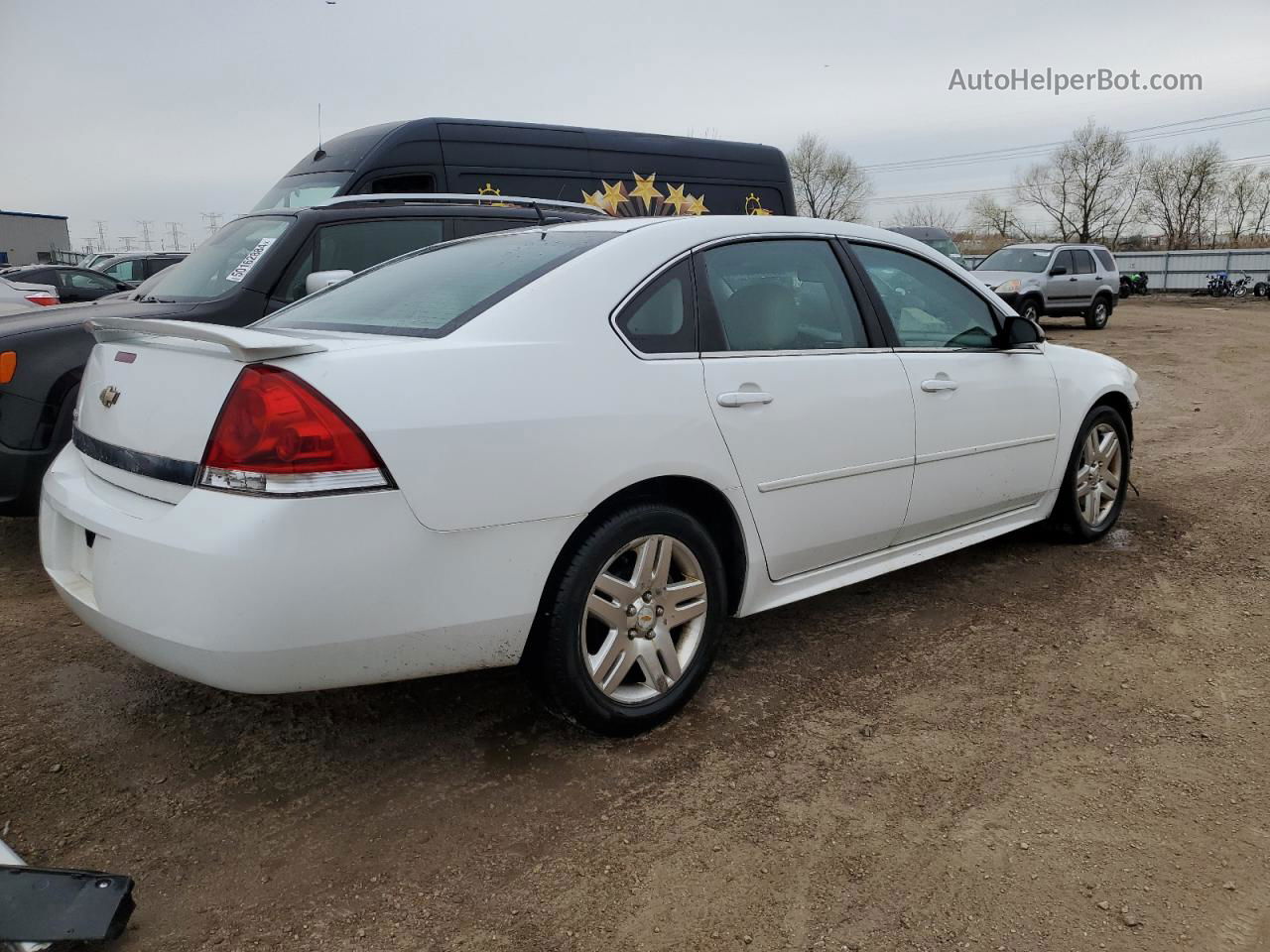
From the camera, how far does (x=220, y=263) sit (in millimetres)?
5438

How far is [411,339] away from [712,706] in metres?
1.49

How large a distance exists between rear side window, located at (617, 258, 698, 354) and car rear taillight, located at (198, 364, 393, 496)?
887mm

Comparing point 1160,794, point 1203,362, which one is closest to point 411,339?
point 1160,794

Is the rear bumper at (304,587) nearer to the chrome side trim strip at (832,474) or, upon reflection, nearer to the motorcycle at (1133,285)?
the chrome side trim strip at (832,474)

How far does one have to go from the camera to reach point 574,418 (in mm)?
2525

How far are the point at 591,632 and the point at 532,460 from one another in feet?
1.97

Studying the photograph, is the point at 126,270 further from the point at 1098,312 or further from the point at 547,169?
the point at 1098,312

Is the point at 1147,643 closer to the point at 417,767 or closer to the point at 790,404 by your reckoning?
the point at 790,404

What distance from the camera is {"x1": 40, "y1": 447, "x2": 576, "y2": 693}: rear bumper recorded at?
7.08ft

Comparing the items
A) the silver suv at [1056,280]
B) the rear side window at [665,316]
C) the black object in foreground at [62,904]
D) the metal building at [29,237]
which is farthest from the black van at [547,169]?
the metal building at [29,237]

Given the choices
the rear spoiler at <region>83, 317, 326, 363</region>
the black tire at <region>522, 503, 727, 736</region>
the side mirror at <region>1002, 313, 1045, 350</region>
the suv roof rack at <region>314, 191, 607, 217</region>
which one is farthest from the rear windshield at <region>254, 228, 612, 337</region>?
the suv roof rack at <region>314, 191, 607, 217</region>

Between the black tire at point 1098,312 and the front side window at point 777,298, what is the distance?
1810cm

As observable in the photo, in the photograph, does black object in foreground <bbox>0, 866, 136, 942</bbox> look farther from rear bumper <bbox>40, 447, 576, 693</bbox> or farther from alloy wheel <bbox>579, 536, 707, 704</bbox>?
alloy wheel <bbox>579, 536, 707, 704</bbox>

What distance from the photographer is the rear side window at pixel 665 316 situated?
279 centimetres
